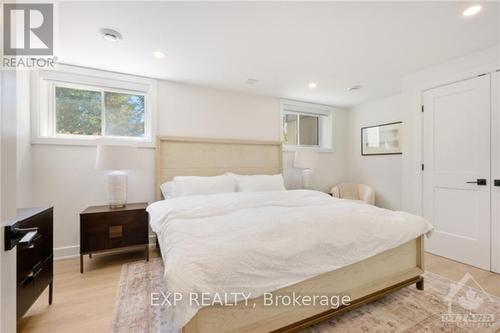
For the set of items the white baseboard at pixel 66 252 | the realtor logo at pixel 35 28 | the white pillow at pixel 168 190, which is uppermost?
the realtor logo at pixel 35 28

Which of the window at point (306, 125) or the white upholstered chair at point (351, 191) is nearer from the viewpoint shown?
the white upholstered chair at point (351, 191)

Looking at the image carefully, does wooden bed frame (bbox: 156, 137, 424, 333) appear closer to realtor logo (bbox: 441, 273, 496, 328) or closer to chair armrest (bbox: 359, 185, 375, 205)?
realtor logo (bbox: 441, 273, 496, 328)

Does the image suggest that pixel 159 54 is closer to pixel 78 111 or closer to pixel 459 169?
pixel 78 111

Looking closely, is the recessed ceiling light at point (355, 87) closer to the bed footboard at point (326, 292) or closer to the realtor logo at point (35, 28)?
the bed footboard at point (326, 292)

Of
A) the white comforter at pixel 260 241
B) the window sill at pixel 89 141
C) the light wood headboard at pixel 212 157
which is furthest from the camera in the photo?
the light wood headboard at pixel 212 157

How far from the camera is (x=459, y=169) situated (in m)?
2.62

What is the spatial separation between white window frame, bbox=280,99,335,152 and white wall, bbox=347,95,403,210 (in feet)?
1.59

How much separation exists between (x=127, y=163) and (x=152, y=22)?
1519mm

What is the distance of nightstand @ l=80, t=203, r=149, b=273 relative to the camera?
2361mm

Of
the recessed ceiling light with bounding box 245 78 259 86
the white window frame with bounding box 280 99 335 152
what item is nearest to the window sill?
the recessed ceiling light with bounding box 245 78 259 86

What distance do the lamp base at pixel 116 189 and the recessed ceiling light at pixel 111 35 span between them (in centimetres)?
148

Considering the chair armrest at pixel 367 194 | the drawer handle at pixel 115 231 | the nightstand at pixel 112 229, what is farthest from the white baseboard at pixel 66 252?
the chair armrest at pixel 367 194

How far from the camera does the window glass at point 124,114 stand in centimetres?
303

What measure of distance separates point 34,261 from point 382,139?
15.9 feet
